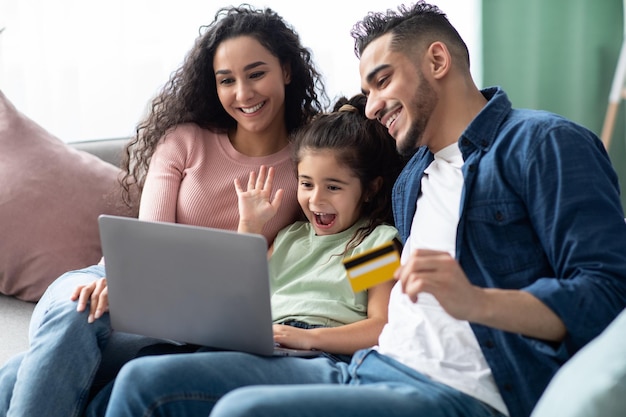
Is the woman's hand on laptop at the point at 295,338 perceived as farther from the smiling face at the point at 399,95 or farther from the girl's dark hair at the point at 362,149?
the smiling face at the point at 399,95

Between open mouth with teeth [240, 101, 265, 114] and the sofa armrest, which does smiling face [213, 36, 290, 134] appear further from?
the sofa armrest

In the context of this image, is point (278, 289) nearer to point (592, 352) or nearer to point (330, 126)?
point (330, 126)

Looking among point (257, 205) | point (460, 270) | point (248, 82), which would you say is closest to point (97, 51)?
point (248, 82)

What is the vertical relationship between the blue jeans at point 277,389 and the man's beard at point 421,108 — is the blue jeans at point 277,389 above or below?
below

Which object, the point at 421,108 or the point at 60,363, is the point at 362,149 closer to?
the point at 421,108

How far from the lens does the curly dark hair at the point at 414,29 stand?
1.63 m

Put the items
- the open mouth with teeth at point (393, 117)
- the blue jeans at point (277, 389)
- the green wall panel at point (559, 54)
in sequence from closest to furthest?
the blue jeans at point (277, 389), the open mouth with teeth at point (393, 117), the green wall panel at point (559, 54)

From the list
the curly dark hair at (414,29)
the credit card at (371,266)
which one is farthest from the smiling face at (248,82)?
the credit card at (371,266)

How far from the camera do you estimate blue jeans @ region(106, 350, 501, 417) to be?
1.28 m

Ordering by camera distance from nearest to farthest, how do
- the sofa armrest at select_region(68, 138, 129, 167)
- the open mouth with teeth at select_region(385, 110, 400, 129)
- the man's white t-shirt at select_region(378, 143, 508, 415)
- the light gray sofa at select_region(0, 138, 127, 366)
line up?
1. the man's white t-shirt at select_region(378, 143, 508, 415)
2. the open mouth with teeth at select_region(385, 110, 400, 129)
3. the light gray sofa at select_region(0, 138, 127, 366)
4. the sofa armrest at select_region(68, 138, 129, 167)

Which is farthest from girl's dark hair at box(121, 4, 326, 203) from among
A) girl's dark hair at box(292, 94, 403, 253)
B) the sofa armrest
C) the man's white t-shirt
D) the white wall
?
the white wall

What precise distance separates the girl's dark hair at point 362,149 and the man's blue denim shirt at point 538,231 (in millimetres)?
348

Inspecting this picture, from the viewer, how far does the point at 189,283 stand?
4.89ft

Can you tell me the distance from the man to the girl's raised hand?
30cm
